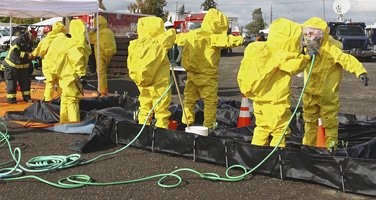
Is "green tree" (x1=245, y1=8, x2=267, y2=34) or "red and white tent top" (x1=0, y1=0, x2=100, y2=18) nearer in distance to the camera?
"red and white tent top" (x1=0, y1=0, x2=100, y2=18)

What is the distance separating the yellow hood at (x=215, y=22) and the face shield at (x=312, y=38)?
6.16 feet

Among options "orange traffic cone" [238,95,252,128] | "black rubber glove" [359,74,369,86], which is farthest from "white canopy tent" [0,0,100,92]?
"black rubber glove" [359,74,369,86]

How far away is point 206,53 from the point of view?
22.0ft

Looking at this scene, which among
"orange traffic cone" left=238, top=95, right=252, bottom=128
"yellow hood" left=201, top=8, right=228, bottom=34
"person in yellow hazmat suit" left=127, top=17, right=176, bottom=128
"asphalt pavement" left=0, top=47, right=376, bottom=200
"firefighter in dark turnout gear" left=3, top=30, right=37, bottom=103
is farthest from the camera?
"firefighter in dark turnout gear" left=3, top=30, right=37, bottom=103

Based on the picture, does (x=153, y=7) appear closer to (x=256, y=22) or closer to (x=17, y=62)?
(x=256, y=22)

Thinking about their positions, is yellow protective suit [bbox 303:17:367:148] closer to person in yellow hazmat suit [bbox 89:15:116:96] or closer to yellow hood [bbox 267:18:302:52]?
yellow hood [bbox 267:18:302:52]

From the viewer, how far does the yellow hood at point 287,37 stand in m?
4.85

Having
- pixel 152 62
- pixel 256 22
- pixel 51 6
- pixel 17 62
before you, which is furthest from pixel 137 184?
pixel 256 22

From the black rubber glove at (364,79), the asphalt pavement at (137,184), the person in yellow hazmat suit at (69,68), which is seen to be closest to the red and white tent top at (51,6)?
the person in yellow hazmat suit at (69,68)

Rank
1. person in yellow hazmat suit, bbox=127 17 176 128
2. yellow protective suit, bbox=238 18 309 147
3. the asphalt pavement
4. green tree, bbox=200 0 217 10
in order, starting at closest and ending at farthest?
the asphalt pavement < yellow protective suit, bbox=238 18 309 147 < person in yellow hazmat suit, bbox=127 17 176 128 < green tree, bbox=200 0 217 10

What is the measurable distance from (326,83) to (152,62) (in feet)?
7.69

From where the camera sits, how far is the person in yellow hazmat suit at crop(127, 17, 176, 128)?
5.95 m

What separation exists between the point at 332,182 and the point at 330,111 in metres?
1.31

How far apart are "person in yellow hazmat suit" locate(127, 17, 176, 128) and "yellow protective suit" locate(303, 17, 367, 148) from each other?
1.96 metres
